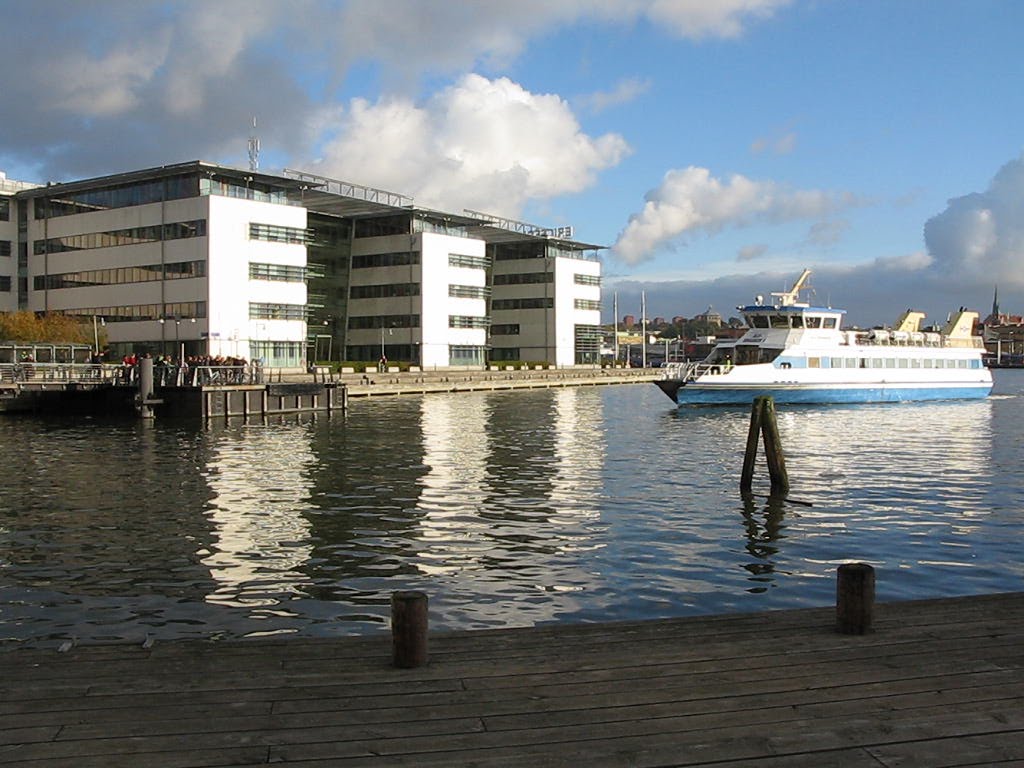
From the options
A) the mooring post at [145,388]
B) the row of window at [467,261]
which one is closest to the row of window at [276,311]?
the row of window at [467,261]

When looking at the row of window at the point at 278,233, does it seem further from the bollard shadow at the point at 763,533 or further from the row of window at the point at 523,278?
the bollard shadow at the point at 763,533

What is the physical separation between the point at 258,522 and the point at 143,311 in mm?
72944

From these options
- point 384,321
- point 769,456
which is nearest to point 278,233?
point 384,321

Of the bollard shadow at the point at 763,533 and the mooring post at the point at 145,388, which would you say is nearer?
the bollard shadow at the point at 763,533

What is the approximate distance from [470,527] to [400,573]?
4744 millimetres

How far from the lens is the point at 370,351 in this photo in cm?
11225

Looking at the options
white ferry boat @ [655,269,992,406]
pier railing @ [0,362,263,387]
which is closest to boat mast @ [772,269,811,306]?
white ferry boat @ [655,269,992,406]

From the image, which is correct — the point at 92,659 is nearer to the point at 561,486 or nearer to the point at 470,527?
the point at 470,527

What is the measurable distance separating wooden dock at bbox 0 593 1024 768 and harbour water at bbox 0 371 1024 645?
408 cm

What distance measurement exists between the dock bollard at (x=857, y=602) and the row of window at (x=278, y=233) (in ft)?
278

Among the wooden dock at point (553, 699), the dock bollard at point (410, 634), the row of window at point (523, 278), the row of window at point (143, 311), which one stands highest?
the row of window at point (523, 278)

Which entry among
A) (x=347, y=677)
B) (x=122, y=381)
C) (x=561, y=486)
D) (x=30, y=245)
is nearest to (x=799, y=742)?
(x=347, y=677)

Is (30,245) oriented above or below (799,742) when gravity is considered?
above

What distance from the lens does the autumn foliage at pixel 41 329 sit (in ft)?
261
